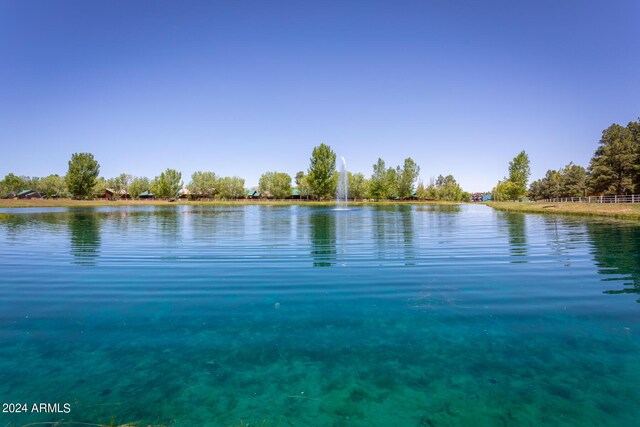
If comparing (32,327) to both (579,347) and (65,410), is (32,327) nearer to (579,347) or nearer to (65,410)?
(65,410)

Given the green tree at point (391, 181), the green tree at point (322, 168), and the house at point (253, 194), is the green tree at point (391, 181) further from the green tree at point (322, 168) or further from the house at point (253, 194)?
the house at point (253, 194)

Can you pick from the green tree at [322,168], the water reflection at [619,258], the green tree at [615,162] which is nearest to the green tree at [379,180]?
the green tree at [322,168]

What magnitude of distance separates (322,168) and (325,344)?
118m

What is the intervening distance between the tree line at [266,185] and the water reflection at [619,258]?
342 ft

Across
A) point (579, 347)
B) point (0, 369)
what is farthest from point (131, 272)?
point (579, 347)

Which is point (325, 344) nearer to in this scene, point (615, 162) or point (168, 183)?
point (615, 162)

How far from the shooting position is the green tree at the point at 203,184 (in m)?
159

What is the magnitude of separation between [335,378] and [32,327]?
7.17 meters

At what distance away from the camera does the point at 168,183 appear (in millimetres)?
145125

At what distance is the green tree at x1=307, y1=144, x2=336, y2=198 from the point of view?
12331 cm

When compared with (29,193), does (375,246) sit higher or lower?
lower

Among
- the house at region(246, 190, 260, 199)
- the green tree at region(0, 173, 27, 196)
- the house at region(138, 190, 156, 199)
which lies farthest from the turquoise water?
the green tree at region(0, 173, 27, 196)

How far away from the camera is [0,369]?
565cm

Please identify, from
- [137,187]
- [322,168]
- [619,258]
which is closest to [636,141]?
[619,258]
